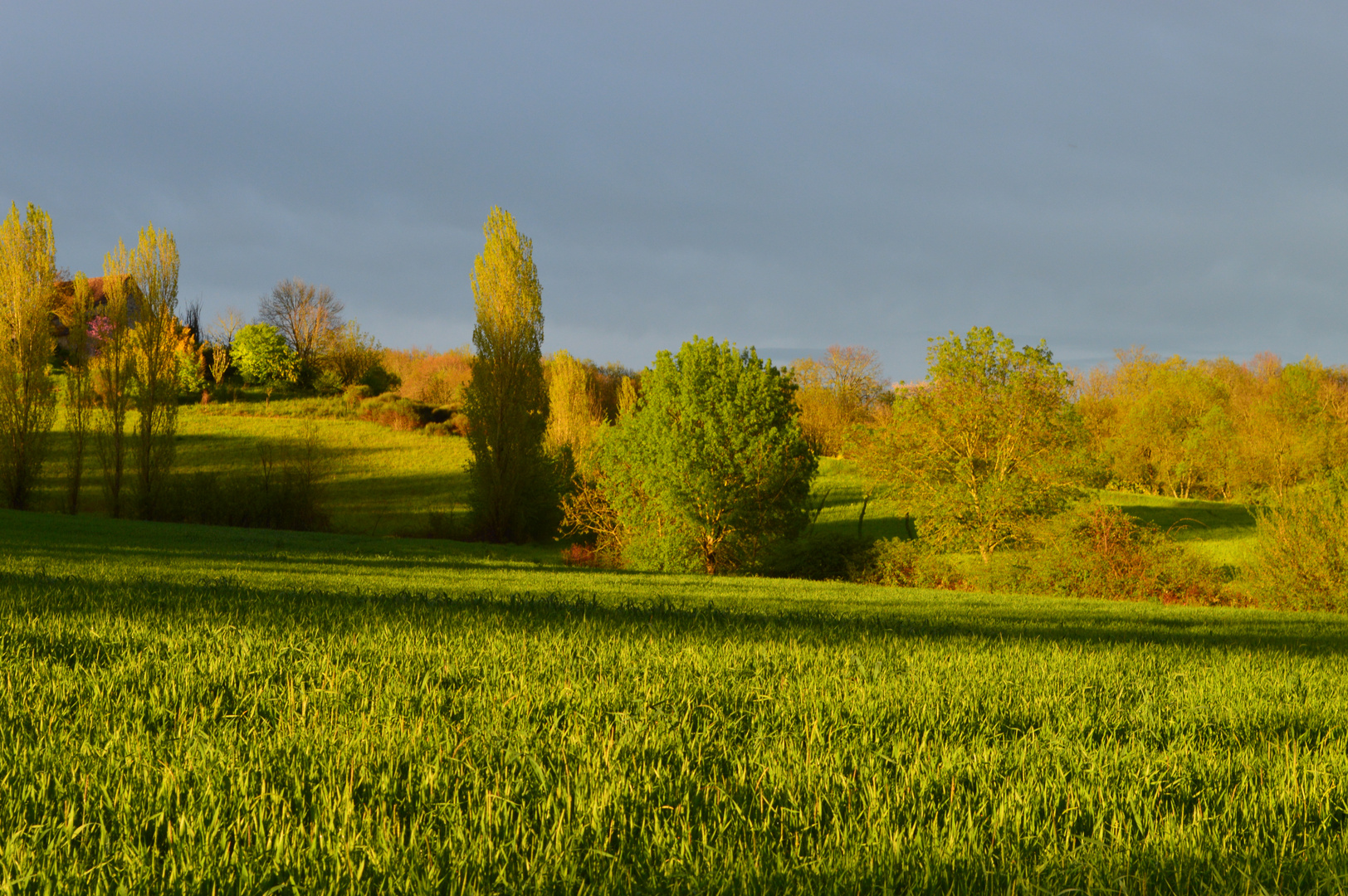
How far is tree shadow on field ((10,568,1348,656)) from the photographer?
611 centimetres

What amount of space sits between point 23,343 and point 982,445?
39.2 m

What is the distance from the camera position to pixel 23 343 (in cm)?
3547

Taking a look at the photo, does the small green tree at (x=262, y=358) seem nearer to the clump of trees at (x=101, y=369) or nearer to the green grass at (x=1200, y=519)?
the clump of trees at (x=101, y=369)

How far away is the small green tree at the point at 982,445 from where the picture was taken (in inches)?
1118

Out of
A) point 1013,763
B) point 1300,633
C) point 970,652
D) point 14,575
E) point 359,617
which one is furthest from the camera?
point 1300,633

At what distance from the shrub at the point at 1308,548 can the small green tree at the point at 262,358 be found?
213 feet

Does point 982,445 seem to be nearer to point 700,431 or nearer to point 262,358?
point 700,431

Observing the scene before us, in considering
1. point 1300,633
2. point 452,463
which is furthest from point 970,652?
point 452,463

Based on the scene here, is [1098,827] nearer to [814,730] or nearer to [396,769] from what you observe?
[814,730]

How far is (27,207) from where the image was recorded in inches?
1394

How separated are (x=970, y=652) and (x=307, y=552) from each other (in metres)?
21.0

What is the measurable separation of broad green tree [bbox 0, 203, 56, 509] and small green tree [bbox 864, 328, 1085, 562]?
35053 mm

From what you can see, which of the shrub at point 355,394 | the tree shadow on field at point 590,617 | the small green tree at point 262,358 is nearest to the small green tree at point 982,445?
the tree shadow on field at point 590,617

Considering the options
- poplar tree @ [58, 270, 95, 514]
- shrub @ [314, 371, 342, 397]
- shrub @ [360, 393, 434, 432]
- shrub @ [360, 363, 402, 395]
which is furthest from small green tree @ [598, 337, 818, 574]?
shrub @ [360, 363, 402, 395]
